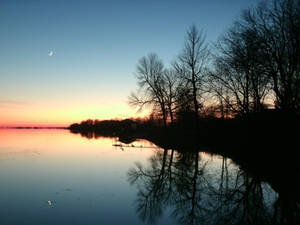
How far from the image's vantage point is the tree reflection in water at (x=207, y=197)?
19.7ft

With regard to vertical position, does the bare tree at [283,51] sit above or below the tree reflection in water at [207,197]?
above

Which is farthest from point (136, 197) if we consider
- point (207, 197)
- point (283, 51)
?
point (283, 51)

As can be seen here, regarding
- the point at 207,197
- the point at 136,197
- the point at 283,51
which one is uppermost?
the point at 283,51

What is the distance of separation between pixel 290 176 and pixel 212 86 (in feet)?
44.6

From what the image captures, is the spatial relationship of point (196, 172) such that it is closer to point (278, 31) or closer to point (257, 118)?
point (257, 118)

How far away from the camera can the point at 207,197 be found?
7605 millimetres

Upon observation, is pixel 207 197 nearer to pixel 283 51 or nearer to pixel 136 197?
pixel 136 197

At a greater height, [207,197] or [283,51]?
[283,51]

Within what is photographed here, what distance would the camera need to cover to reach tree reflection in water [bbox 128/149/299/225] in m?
6.02

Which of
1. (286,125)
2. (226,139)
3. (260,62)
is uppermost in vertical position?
(260,62)

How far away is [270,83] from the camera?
16.8 metres

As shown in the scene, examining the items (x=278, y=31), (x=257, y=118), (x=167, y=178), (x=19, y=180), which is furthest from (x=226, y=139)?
(x=19, y=180)

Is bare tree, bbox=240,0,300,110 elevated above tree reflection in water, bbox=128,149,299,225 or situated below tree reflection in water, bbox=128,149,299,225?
above

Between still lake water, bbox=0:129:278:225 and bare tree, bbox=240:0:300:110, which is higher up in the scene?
bare tree, bbox=240:0:300:110
